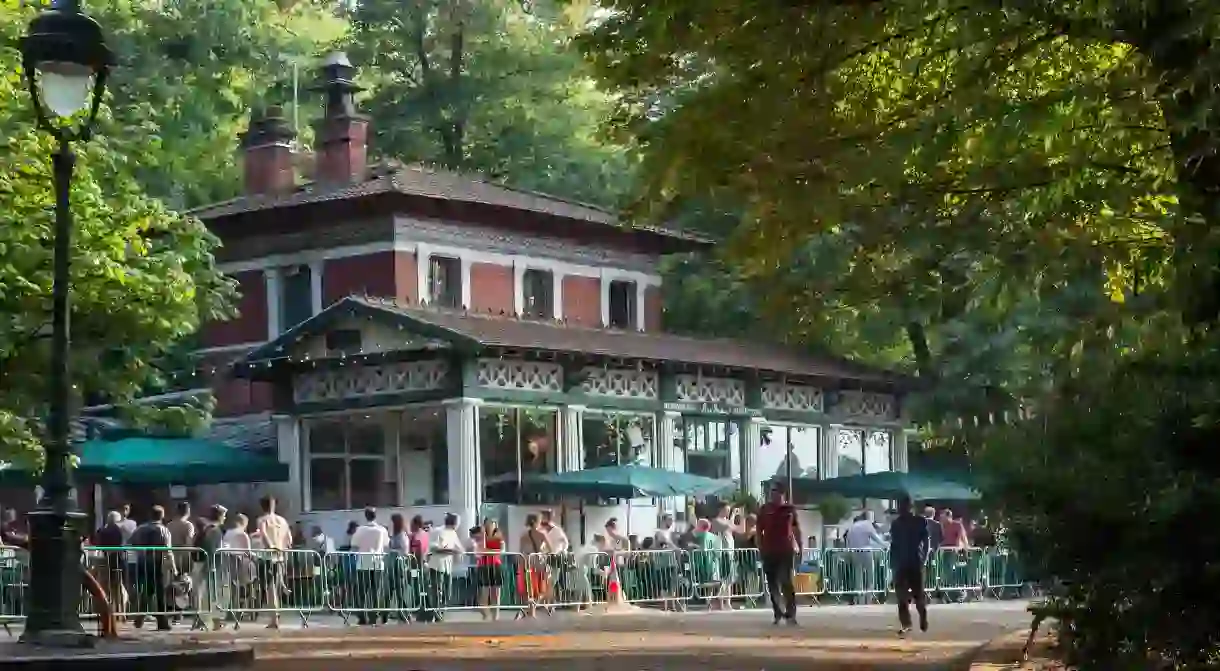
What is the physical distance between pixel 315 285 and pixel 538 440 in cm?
839

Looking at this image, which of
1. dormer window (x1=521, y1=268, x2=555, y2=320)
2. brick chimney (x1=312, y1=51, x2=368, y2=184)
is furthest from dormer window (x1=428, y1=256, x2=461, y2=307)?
brick chimney (x1=312, y1=51, x2=368, y2=184)

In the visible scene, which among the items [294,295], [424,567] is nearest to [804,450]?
[294,295]

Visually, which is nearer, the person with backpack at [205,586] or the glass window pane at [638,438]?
the person with backpack at [205,586]

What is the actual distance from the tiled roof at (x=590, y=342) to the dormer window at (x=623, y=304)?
2.26 meters

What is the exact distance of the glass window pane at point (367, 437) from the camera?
1658 inches

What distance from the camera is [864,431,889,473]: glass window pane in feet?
166

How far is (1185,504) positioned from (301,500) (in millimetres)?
32999

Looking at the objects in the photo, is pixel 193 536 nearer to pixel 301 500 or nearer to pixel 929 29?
pixel 301 500

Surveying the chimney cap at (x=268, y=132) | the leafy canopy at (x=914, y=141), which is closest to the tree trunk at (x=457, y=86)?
the chimney cap at (x=268, y=132)

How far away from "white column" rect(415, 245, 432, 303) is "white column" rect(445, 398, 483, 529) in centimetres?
657

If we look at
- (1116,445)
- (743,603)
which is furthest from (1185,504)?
(743,603)

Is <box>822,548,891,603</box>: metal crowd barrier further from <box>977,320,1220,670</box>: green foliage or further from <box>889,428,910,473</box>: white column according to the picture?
<box>977,320,1220,670</box>: green foliage

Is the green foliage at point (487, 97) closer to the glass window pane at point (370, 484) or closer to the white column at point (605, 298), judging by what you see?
the white column at point (605, 298)

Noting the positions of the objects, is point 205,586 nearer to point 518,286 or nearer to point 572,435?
point 572,435
